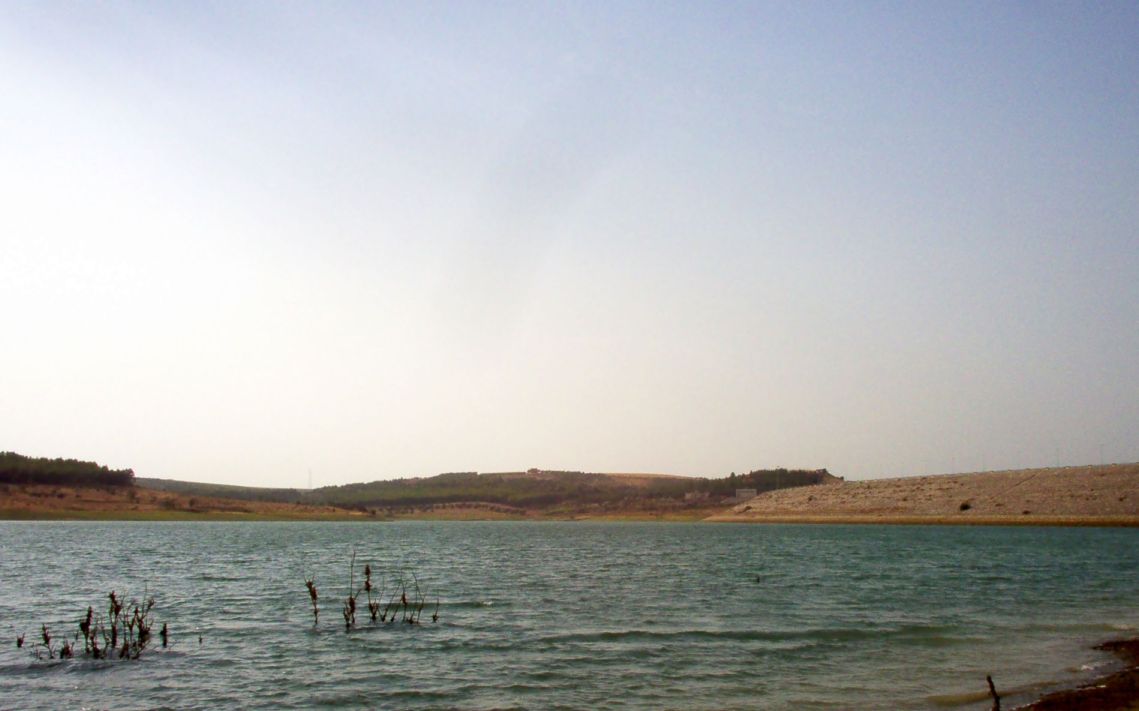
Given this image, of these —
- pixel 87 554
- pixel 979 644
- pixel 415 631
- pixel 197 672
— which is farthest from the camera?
pixel 87 554

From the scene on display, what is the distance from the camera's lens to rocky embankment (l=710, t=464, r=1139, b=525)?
10781cm

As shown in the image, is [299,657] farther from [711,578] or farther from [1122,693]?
[711,578]

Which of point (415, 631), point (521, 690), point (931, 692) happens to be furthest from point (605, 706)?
point (415, 631)

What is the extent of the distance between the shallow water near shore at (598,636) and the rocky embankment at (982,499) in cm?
6260

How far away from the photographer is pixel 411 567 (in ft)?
178

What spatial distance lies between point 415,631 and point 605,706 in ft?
37.3

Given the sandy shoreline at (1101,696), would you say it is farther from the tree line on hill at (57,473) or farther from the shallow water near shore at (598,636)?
→ the tree line on hill at (57,473)

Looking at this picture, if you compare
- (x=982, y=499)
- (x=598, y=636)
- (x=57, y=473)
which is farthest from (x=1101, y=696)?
(x=57, y=473)

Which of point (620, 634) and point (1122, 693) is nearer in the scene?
point (1122, 693)

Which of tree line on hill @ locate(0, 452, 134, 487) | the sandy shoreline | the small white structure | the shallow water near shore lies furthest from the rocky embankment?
tree line on hill @ locate(0, 452, 134, 487)

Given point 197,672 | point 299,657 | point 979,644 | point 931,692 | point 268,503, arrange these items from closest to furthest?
point 931,692
point 197,672
point 299,657
point 979,644
point 268,503

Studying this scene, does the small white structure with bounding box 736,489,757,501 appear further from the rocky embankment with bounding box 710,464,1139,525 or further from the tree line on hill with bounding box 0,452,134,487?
A: the tree line on hill with bounding box 0,452,134,487

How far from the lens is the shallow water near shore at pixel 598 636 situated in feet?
62.3

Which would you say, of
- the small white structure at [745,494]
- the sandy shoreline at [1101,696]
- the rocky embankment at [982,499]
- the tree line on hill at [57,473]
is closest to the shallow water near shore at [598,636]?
the sandy shoreline at [1101,696]
